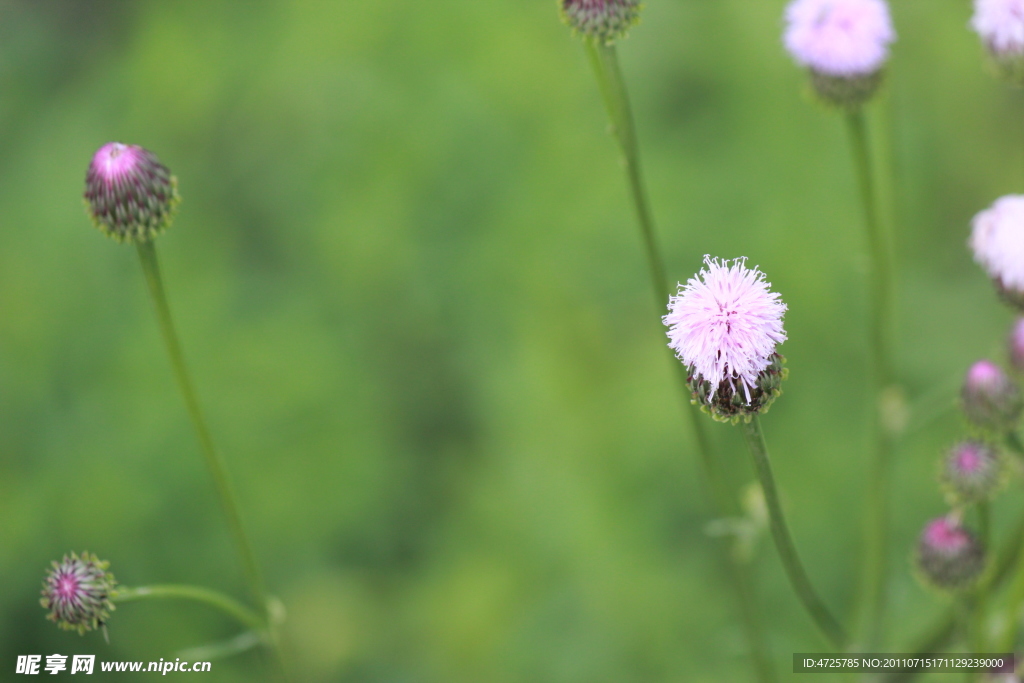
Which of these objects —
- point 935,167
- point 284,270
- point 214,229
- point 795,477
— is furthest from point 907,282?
point 214,229

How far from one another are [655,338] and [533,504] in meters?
0.53

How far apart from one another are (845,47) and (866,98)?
80 millimetres

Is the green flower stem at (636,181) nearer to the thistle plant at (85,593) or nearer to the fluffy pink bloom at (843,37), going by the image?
the fluffy pink bloom at (843,37)

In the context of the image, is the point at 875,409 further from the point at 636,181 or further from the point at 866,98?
the point at 636,181

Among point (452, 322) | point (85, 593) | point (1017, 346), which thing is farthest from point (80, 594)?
point (452, 322)

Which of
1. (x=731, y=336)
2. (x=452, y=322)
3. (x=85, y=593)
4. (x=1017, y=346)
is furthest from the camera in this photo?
(x=452, y=322)

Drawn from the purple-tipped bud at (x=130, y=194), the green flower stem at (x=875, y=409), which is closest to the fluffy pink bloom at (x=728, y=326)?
the green flower stem at (x=875, y=409)

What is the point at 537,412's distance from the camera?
→ 2.28 m

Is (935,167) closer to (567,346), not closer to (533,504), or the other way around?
(567,346)

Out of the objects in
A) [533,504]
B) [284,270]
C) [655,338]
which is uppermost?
[284,270]

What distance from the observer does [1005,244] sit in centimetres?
112

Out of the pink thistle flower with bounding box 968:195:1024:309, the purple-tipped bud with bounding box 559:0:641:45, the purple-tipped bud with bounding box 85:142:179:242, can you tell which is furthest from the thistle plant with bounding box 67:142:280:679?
the pink thistle flower with bounding box 968:195:1024:309

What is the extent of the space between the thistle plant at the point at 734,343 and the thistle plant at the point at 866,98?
1.65 ft

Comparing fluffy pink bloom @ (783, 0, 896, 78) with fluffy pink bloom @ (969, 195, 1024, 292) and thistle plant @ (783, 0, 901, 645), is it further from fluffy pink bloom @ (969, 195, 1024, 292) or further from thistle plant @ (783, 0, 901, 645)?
fluffy pink bloom @ (969, 195, 1024, 292)
